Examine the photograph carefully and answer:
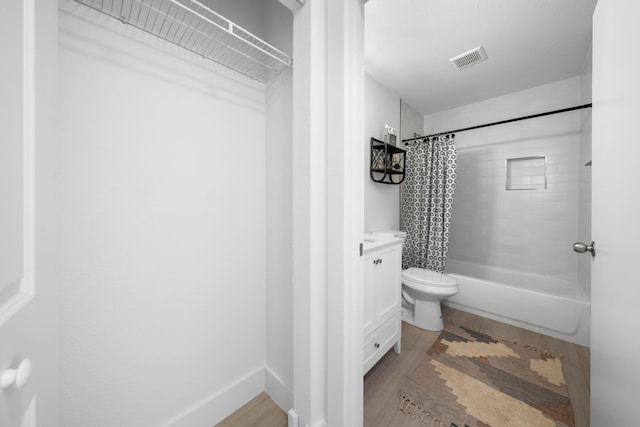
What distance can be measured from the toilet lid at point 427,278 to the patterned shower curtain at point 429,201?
0.29 meters

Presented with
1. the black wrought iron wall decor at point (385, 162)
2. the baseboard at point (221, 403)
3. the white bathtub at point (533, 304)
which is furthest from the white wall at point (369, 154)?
the baseboard at point (221, 403)

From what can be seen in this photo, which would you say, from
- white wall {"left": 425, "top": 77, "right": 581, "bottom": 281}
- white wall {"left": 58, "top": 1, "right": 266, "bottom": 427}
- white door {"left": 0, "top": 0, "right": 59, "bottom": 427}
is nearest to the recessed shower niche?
white wall {"left": 425, "top": 77, "right": 581, "bottom": 281}

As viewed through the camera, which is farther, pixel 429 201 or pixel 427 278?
pixel 429 201

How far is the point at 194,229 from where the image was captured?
107 centimetres

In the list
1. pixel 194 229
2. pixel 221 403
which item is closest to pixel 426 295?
pixel 221 403

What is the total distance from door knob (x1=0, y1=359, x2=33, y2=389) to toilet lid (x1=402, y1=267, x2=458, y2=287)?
2205mm

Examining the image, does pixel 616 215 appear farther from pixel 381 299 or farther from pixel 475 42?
pixel 475 42

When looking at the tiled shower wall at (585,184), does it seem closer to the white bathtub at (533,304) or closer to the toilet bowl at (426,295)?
the white bathtub at (533,304)

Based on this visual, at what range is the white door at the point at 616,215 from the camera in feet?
1.87

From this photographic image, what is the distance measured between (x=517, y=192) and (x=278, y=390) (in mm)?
3142

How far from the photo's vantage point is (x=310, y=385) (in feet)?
3.16

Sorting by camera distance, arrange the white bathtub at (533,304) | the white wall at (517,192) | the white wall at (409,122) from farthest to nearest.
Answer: the white wall at (409,122), the white wall at (517,192), the white bathtub at (533,304)

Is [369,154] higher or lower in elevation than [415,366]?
higher

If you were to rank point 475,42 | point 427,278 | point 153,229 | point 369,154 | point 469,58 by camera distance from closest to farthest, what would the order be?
1. point 153,229
2. point 475,42
3. point 469,58
4. point 427,278
5. point 369,154
